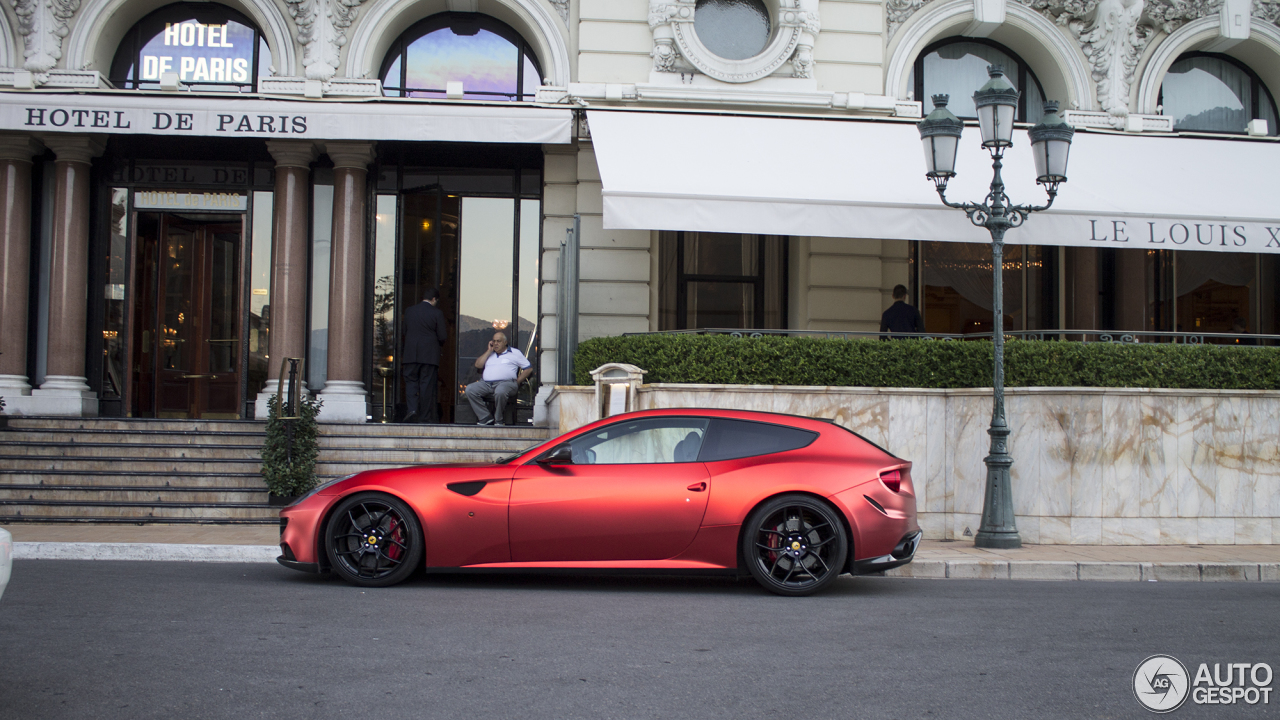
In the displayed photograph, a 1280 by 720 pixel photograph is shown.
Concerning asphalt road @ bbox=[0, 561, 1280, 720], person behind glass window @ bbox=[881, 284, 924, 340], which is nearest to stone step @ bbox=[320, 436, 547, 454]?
asphalt road @ bbox=[0, 561, 1280, 720]

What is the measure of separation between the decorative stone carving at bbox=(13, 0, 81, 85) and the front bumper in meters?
12.9

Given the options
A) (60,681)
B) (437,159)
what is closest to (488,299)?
(437,159)

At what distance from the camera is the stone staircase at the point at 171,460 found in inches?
420

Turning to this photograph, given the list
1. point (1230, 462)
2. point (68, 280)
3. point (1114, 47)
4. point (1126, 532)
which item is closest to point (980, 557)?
point (1126, 532)

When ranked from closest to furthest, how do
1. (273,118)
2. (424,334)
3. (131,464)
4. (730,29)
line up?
(131,464), (273,118), (424,334), (730,29)

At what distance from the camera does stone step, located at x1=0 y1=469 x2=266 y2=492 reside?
436 inches

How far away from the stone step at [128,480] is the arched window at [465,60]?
6.55m

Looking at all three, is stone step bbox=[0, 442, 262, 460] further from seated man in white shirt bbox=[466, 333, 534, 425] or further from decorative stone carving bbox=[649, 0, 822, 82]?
decorative stone carving bbox=[649, 0, 822, 82]

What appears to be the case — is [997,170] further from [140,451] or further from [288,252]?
[140,451]

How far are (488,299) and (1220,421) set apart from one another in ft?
31.8

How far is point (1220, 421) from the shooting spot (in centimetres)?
1014

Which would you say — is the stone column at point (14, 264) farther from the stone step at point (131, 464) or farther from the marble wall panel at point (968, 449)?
the marble wall panel at point (968, 449)

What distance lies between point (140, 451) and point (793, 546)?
8.49 metres

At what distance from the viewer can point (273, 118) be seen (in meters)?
12.6
